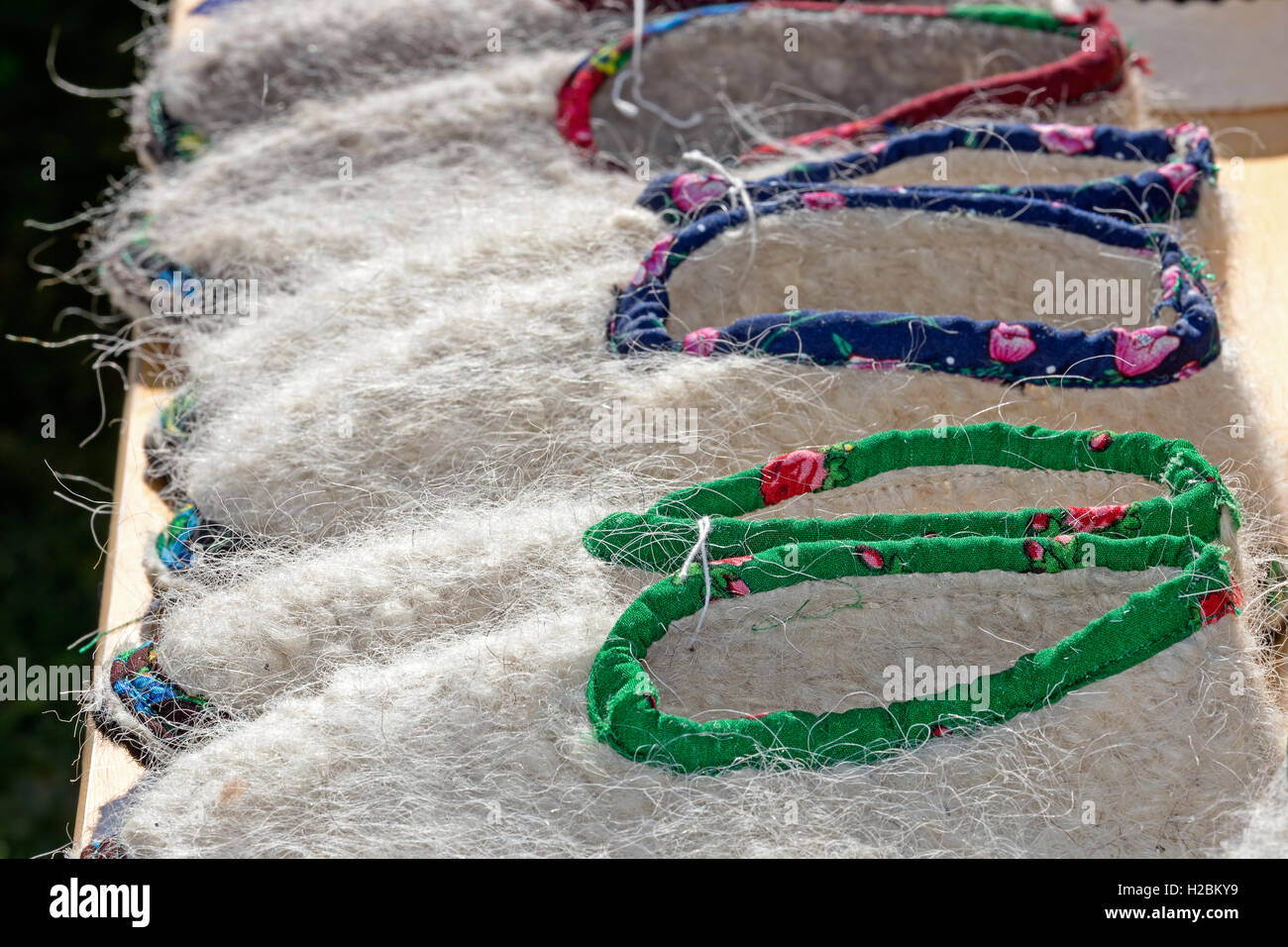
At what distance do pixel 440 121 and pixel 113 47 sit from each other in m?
1.50

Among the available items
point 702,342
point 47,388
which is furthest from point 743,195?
point 47,388

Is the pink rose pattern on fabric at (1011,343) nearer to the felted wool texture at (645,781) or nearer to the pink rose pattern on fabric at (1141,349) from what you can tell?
the pink rose pattern on fabric at (1141,349)

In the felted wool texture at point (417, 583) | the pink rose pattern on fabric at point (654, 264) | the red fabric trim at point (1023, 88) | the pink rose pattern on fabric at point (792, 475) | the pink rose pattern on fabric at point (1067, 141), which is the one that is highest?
the red fabric trim at point (1023, 88)

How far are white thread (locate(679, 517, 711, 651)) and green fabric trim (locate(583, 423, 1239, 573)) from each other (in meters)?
0.01

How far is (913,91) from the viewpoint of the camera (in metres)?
1.39

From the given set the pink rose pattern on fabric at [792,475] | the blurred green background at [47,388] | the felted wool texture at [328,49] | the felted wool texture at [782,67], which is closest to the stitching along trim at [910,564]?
the pink rose pattern on fabric at [792,475]

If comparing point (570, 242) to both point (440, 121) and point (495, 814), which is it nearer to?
point (440, 121)

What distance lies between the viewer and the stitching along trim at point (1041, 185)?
1.11m

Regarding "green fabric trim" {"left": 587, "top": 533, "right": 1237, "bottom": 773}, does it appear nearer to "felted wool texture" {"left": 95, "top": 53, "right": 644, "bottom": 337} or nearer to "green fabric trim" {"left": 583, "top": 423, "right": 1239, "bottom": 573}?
"green fabric trim" {"left": 583, "top": 423, "right": 1239, "bottom": 573}

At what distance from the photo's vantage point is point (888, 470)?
2.96 feet

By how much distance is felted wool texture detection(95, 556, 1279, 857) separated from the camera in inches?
30.3

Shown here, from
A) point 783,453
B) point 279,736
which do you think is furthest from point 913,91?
point 279,736

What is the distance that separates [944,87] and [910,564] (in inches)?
29.9

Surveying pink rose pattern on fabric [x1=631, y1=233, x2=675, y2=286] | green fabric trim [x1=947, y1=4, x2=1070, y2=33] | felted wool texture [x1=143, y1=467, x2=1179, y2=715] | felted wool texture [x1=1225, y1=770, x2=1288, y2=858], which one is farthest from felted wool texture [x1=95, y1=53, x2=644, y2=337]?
felted wool texture [x1=1225, y1=770, x2=1288, y2=858]
